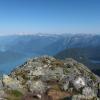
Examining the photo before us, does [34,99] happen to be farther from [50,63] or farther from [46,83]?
[50,63]

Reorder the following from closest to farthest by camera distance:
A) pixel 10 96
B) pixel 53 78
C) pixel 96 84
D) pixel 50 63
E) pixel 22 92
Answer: pixel 10 96 → pixel 22 92 → pixel 96 84 → pixel 53 78 → pixel 50 63

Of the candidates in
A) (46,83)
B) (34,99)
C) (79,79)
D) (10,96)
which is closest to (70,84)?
(79,79)

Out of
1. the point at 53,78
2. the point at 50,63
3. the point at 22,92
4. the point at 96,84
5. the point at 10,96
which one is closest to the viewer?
the point at 10,96

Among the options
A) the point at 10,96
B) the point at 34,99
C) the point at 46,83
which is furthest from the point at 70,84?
the point at 10,96

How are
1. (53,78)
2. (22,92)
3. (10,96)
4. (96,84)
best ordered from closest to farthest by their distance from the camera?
(10,96)
(22,92)
(96,84)
(53,78)

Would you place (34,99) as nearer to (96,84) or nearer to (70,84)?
(70,84)

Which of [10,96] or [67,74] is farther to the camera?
[67,74]
